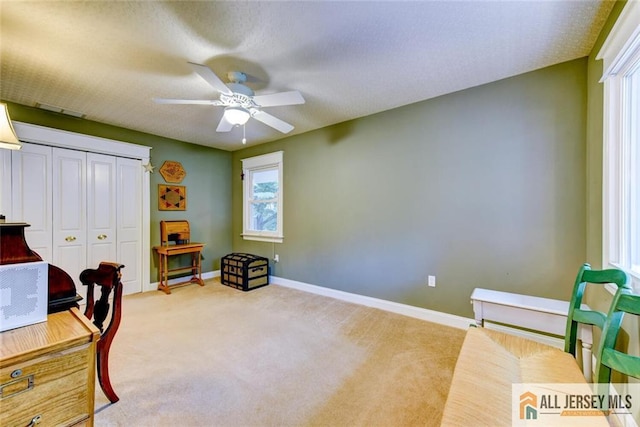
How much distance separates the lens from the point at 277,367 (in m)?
1.98

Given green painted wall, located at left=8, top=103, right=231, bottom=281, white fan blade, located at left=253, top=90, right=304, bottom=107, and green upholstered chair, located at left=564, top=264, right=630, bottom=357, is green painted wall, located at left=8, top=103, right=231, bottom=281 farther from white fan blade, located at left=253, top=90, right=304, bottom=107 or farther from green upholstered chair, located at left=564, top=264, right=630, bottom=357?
green upholstered chair, located at left=564, top=264, right=630, bottom=357

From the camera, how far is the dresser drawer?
92cm

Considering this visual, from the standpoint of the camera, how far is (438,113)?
8.96 feet

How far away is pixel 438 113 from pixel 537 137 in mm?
902

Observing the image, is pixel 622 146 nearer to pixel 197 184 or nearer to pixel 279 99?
pixel 279 99

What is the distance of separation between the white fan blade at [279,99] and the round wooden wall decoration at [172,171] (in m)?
2.75

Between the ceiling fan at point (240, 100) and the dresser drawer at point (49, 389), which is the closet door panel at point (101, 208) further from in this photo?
the dresser drawer at point (49, 389)

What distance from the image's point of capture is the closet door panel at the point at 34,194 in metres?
2.84

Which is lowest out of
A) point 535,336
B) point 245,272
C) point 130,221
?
point 535,336

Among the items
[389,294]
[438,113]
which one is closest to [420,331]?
[389,294]

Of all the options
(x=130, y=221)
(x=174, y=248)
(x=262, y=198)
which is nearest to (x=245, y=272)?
(x=174, y=248)

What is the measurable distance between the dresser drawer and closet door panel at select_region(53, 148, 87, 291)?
2.97 metres

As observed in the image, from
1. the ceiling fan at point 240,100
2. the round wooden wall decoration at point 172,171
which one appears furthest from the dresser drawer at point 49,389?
the round wooden wall decoration at point 172,171

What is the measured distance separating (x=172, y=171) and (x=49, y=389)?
3.75 metres
